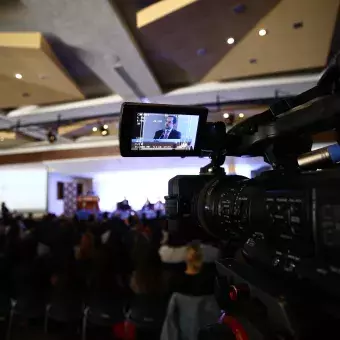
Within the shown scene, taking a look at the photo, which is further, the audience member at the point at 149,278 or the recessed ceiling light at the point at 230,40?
the recessed ceiling light at the point at 230,40

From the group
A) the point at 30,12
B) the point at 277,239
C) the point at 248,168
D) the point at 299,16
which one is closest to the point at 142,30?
the point at 30,12

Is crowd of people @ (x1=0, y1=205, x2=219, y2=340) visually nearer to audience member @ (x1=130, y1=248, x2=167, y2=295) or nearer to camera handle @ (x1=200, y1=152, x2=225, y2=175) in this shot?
audience member @ (x1=130, y1=248, x2=167, y2=295)

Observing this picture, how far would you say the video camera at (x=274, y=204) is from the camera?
50 cm

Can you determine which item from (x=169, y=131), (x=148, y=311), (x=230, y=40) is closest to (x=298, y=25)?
(x=230, y=40)

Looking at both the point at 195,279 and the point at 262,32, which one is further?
the point at 262,32

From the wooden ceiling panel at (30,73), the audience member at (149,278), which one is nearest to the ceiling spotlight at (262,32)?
the wooden ceiling panel at (30,73)

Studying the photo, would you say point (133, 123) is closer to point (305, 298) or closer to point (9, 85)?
point (305, 298)

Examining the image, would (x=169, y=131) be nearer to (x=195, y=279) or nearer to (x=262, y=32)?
(x=195, y=279)

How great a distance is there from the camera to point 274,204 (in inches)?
24.1

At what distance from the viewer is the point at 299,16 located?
2754 mm

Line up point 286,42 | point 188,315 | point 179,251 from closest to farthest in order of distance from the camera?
point 188,315, point 286,42, point 179,251

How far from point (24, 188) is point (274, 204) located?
11.2 metres

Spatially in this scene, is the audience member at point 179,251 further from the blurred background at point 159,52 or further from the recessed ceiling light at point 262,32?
the recessed ceiling light at point 262,32

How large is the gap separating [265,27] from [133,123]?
8.02 ft
